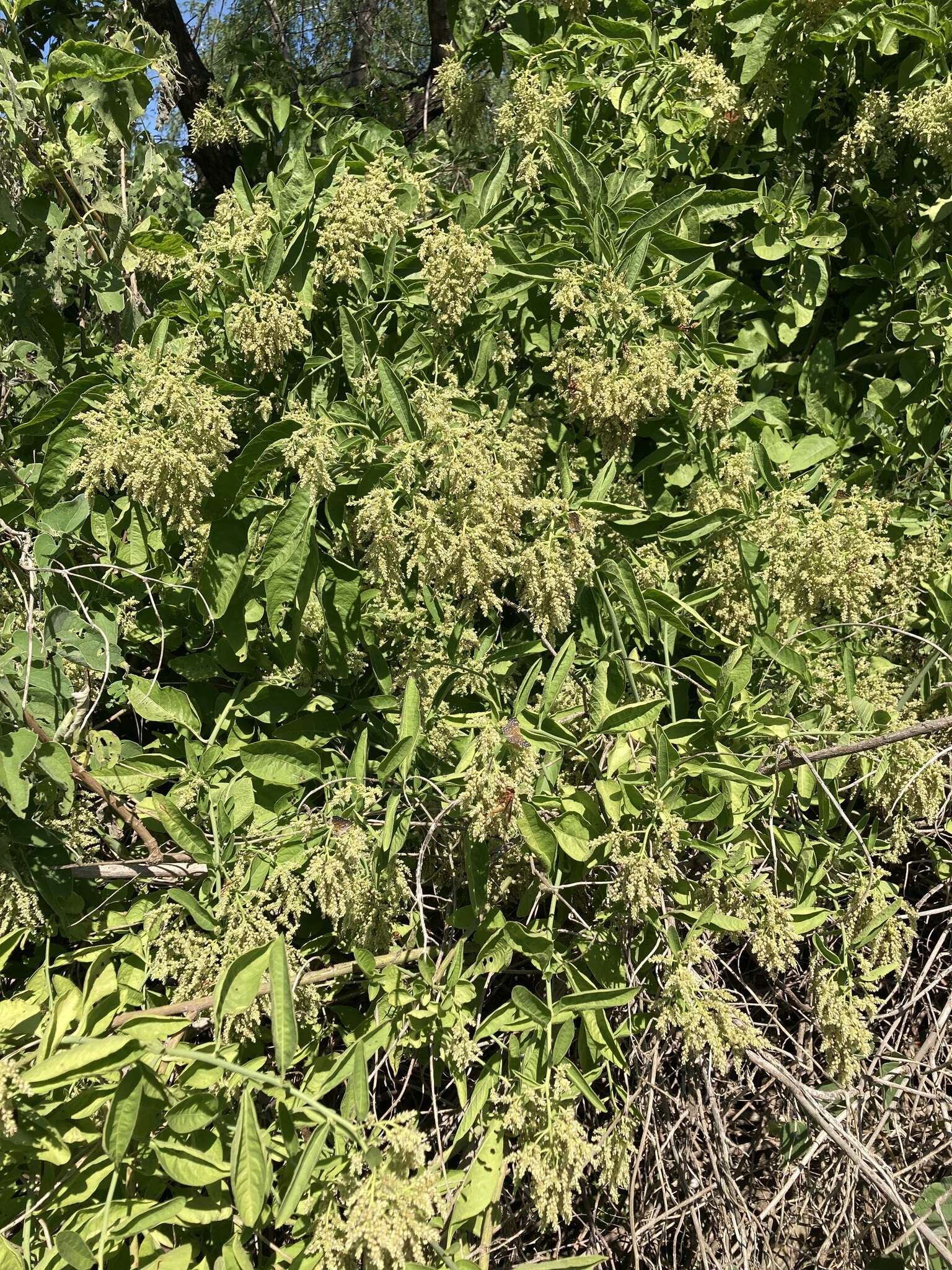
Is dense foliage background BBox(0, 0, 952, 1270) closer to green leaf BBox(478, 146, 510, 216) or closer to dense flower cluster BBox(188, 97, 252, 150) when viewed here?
green leaf BBox(478, 146, 510, 216)

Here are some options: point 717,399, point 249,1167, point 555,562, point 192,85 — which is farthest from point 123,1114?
point 192,85

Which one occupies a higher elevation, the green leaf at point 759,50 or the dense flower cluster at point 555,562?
the green leaf at point 759,50

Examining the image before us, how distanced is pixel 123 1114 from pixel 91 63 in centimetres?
196

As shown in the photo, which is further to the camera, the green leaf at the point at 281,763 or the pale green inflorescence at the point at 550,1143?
the green leaf at the point at 281,763

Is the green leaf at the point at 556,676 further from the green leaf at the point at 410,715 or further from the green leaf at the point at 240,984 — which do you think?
the green leaf at the point at 240,984

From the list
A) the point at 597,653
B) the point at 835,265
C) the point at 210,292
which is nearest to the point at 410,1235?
the point at 597,653

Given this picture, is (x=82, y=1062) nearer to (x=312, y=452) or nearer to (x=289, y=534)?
(x=289, y=534)

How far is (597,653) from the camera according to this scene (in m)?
2.00

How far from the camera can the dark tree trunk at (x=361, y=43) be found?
3.50 metres

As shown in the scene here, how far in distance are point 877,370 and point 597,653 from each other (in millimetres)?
1176

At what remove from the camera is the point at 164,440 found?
1707 mm

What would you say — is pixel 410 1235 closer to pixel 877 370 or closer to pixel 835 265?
pixel 877 370

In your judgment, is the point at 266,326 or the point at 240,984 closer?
the point at 240,984

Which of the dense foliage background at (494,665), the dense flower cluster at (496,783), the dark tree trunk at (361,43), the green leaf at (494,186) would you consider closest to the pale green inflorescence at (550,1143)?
the dense foliage background at (494,665)
